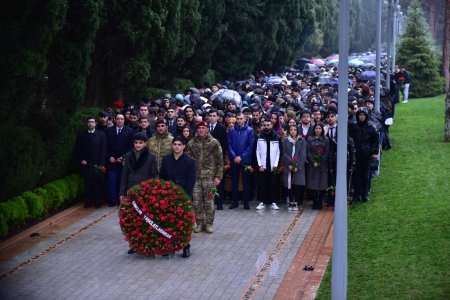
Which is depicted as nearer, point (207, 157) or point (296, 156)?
point (207, 157)

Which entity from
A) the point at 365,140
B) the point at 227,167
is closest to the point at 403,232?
the point at 365,140

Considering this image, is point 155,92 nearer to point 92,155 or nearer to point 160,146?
point 92,155

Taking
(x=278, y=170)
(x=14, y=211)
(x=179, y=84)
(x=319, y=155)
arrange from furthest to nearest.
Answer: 1. (x=179, y=84)
2. (x=278, y=170)
3. (x=319, y=155)
4. (x=14, y=211)

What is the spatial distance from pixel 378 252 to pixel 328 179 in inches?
155

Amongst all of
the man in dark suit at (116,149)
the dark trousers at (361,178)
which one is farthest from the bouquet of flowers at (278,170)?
the man in dark suit at (116,149)

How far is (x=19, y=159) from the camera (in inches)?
588

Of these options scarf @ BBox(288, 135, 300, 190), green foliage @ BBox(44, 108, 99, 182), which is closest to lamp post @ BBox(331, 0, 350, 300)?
scarf @ BBox(288, 135, 300, 190)

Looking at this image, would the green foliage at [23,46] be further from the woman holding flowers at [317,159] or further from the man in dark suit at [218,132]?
the woman holding flowers at [317,159]

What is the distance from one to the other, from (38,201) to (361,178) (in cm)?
643

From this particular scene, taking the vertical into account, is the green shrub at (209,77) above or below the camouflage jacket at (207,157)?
above

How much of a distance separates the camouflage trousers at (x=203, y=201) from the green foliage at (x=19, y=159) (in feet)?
9.82

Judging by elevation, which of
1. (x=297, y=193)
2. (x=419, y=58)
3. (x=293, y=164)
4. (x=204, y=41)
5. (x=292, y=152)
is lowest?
(x=297, y=193)

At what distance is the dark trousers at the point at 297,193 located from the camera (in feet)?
57.6

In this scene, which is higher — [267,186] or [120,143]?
[120,143]
